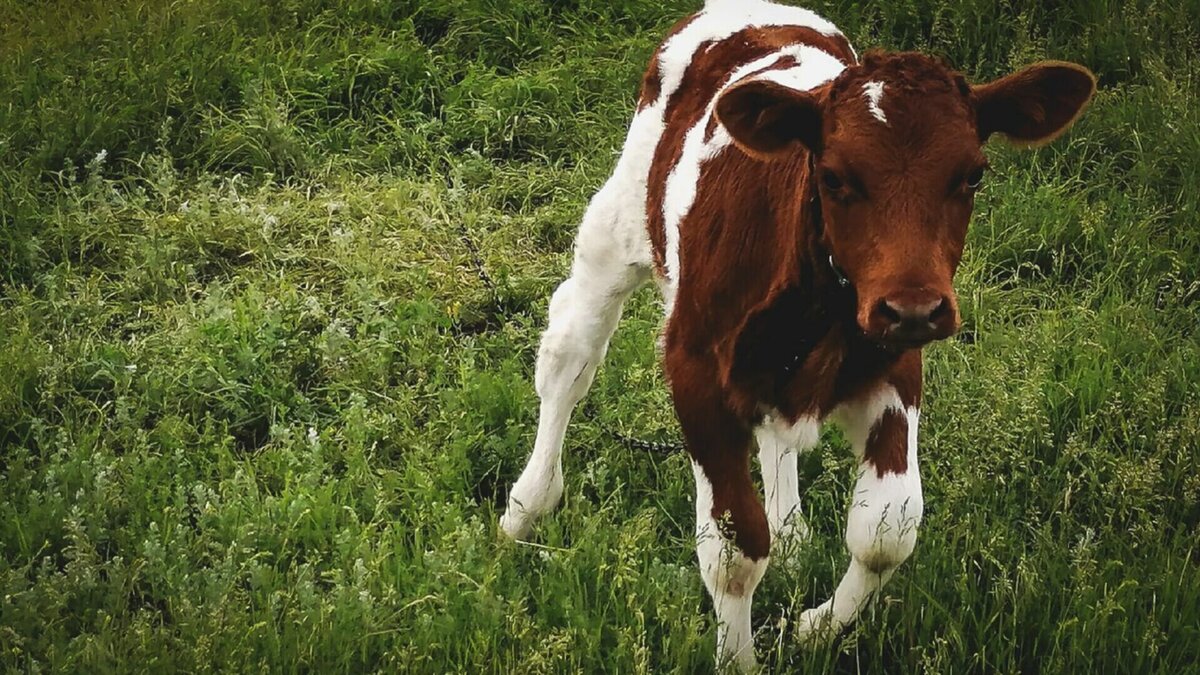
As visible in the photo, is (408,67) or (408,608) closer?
(408,608)

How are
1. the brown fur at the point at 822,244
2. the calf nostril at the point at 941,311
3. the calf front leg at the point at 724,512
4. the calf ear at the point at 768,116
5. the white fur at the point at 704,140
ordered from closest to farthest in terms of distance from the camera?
1. the calf nostril at the point at 941,311
2. the brown fur at the point at 822,244
3. the calf ear at the point at 768,116
4. the calf front leg at the point at 724,512
5. the white fur at the point at 704,140

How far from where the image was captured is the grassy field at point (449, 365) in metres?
3.27

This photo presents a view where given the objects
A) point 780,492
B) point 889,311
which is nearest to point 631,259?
point 780,492

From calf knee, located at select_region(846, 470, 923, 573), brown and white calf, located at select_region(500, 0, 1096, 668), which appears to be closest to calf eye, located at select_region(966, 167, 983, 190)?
brown and white calf, located at select_region(500, 0, 1096, 668)

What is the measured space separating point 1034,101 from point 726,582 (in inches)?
49.8

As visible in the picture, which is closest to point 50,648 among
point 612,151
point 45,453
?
point 45,453

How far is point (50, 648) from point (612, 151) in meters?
3.67

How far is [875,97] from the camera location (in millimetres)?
2713

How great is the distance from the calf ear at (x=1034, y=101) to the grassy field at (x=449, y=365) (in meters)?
0.96

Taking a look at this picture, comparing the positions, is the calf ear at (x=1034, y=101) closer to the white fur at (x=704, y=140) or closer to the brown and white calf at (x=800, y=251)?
the brown and white calf at (x=800, y=251)

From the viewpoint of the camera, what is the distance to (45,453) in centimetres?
434

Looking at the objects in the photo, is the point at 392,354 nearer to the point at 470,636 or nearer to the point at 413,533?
the point at 413,533

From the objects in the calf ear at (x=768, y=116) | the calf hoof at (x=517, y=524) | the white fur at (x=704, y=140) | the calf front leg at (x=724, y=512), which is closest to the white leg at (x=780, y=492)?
the calf front leg at (x=724, y=512)

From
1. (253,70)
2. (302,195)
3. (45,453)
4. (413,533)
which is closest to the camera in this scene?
(413,533)
